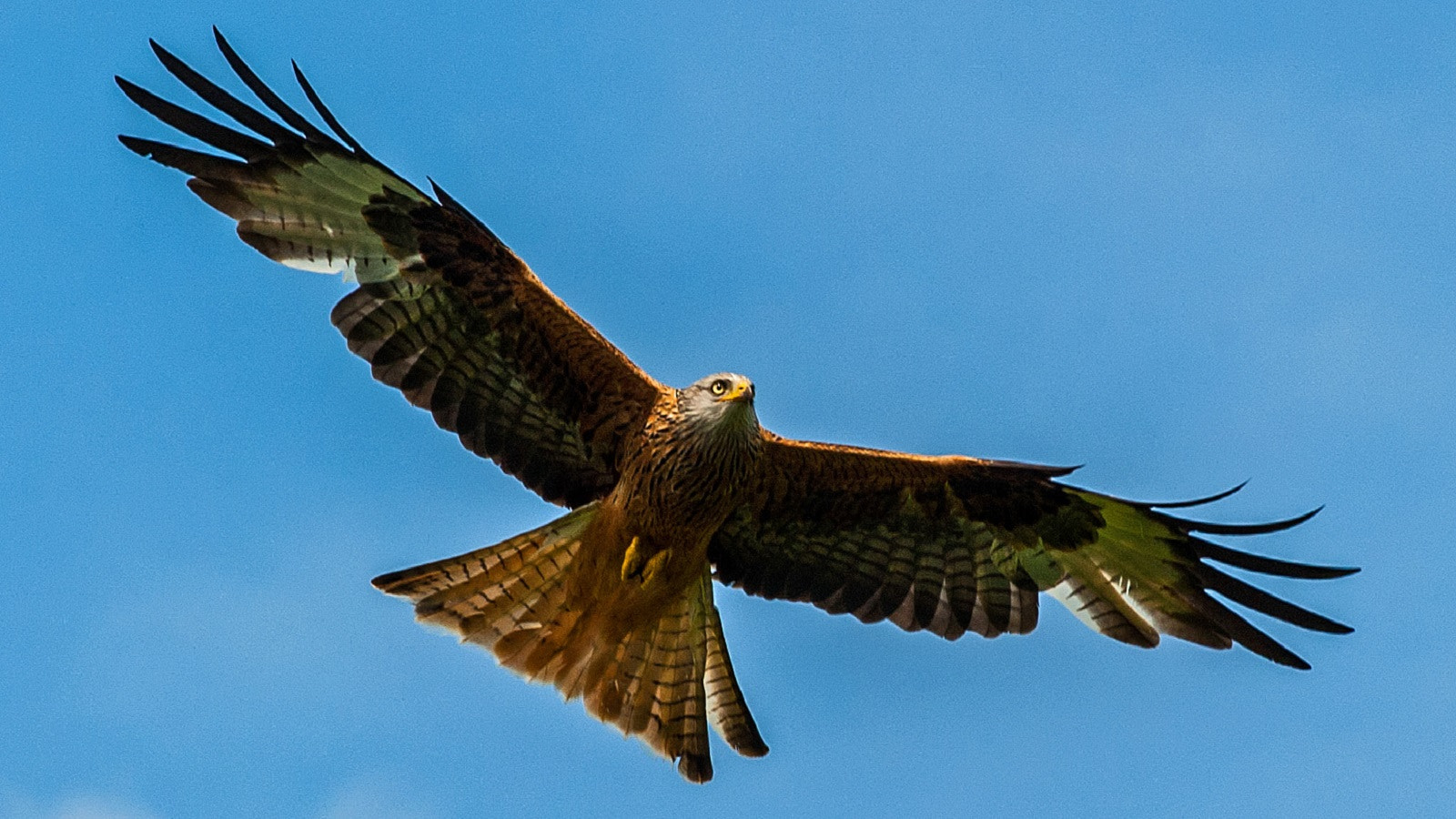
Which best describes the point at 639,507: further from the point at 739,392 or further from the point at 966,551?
the point at 966,551

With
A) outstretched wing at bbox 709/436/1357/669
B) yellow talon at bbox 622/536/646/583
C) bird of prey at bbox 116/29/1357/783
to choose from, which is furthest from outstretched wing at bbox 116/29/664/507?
outstretched wing at bbox 709/436/1357/669

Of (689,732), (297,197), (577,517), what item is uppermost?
(297,197)

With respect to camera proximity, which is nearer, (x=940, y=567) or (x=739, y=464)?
(x=739, y=464)

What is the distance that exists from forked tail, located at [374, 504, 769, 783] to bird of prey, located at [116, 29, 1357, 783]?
0.01 meters

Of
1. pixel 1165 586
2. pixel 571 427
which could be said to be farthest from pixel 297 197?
pixel 1165 586

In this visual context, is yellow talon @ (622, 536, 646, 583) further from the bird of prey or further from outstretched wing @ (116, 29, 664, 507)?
outstretched wing @ (116, 29, 664, 507)

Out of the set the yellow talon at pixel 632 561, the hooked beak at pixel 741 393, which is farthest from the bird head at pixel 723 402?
the yellow talon at pixel 632 561

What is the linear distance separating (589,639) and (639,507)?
1.02 m

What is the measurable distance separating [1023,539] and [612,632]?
267cm

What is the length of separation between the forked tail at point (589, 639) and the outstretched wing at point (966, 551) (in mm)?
575

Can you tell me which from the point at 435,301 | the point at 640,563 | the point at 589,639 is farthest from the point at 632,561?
the point at 435,301

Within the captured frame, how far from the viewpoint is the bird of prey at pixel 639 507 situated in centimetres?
1188

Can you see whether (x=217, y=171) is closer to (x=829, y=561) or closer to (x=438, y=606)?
(x=438, y=606)

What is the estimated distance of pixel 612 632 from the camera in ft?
40.6
